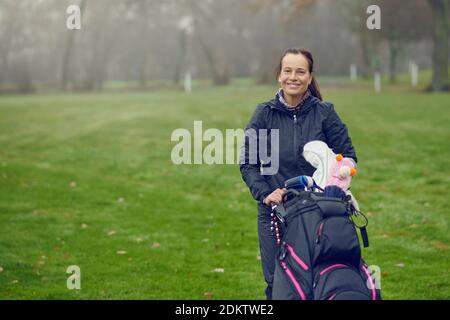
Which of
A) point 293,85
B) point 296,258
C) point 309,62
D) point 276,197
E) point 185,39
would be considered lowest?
point 296,258

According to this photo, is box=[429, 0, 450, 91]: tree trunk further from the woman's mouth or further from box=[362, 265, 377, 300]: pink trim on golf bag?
box=[362, 265, 377, 300]: pink trim on golf bag

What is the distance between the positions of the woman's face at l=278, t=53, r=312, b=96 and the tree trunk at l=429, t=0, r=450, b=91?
2838 centimetres

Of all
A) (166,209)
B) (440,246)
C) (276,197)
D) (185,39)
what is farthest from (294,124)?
(185,39)

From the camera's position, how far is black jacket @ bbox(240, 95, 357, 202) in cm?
455

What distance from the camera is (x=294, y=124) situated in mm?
4574

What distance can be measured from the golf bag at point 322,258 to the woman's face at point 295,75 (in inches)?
32.1

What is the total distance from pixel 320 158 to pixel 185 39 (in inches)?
2071

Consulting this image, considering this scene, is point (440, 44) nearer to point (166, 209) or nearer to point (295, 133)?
point (166, 209)

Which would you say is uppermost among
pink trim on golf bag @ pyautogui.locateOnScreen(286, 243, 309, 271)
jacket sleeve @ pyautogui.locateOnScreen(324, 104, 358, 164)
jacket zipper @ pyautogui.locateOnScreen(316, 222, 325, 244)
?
jacket sleeve @ pyautogui.locateOnScreen(324, 104, 358, 164)

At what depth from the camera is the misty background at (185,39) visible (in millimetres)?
45156

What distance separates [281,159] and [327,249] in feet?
2.98

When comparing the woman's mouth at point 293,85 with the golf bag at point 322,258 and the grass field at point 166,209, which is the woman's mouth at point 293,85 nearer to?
the golf bag at point 322,258

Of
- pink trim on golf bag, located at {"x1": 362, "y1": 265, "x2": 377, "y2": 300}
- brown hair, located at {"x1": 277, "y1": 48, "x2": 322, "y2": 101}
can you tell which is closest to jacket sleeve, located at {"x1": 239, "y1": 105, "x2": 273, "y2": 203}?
brown hair, located at {"x1": 277, "y1": 48, "x2": 322, "y2": 101}
